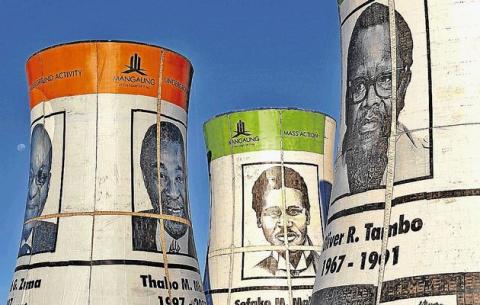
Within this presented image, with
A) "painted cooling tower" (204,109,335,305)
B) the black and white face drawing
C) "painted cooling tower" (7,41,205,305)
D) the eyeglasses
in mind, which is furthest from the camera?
"painted cooling tower" (204,109,335,305)

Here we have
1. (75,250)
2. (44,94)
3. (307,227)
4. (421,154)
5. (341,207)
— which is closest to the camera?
(421,154)

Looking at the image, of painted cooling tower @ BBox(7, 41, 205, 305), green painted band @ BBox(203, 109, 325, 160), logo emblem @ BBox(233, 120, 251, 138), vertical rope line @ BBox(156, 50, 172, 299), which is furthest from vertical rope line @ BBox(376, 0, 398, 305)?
logo emblem @ BBox(233, 120, 251, 138)

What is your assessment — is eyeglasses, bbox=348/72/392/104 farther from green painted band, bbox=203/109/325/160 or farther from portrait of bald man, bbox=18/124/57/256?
green painted band, bbox=203/109/325/160

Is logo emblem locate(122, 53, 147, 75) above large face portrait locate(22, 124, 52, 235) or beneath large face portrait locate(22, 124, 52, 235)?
above

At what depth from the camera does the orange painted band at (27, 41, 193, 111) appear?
11.5 metres

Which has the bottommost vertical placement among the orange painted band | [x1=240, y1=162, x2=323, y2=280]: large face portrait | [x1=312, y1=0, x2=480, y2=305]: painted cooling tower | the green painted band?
[x1=312, y1=0, x2=480, y2=305]: painted cooling tower

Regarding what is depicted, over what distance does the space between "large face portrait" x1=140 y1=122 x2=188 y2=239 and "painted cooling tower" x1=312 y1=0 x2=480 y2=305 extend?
3884 millimetres

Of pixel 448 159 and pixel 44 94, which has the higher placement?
pixel 44 94

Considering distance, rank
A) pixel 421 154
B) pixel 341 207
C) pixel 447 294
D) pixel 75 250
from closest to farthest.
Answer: pixel 447 294
pixel 421 154
pixel 341 207
pixel 75 250

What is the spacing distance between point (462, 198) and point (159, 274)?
5.33 metres

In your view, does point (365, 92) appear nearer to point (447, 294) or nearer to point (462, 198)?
point (462, 198)

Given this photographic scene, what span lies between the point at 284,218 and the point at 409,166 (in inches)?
323

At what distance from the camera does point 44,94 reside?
1178 cm

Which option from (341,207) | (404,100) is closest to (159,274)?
(341,207)
